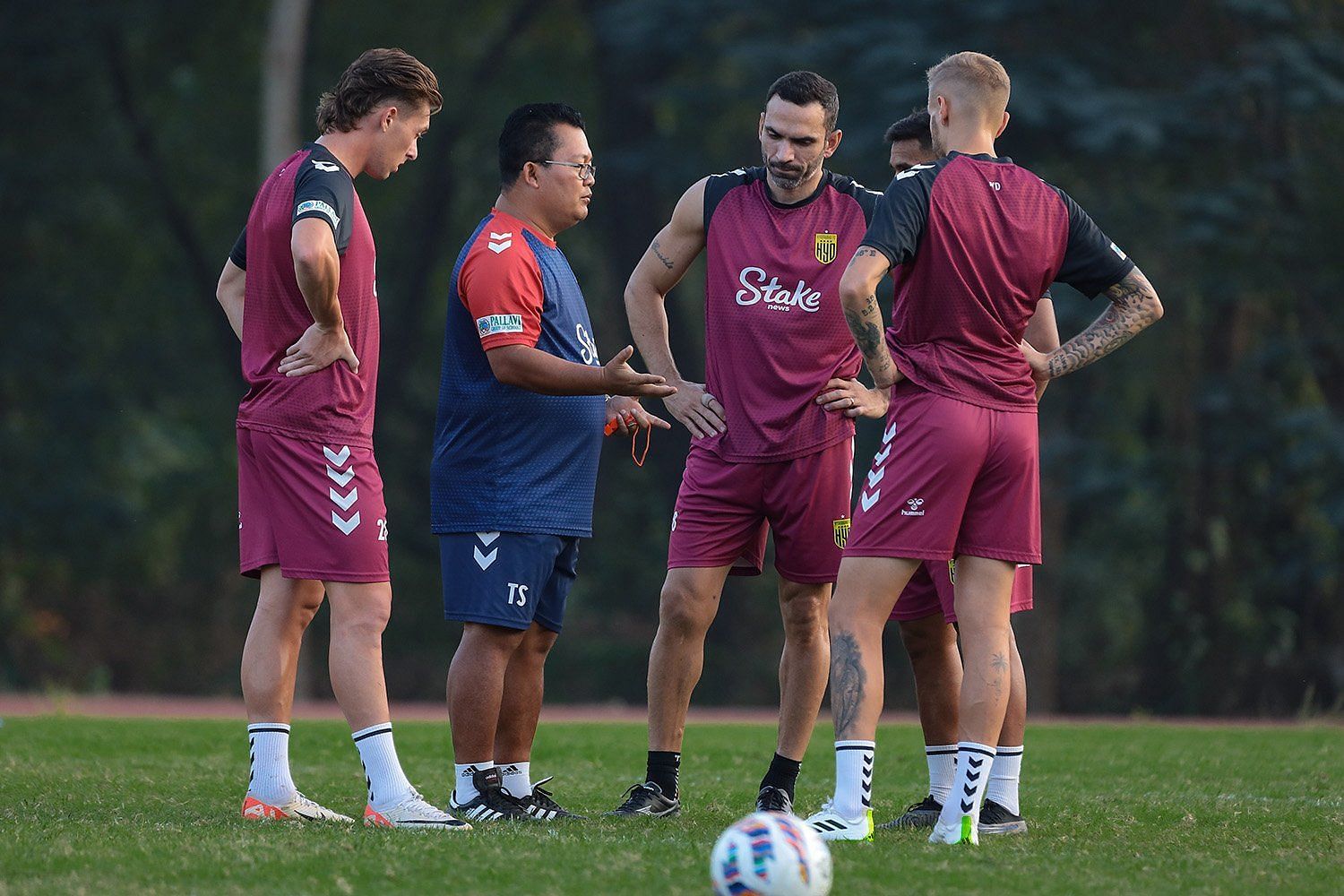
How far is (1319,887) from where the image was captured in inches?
175

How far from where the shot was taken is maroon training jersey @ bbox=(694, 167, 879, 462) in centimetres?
586

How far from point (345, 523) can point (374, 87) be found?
147cm

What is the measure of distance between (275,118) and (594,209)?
428cm

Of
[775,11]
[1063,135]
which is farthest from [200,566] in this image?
[1063,135]

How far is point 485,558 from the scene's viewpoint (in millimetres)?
5684

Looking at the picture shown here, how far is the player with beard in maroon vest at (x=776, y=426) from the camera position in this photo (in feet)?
19.2

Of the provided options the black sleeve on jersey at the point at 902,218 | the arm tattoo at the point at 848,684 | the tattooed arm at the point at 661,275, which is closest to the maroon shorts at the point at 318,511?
the tattooed arm at the point at 661,275

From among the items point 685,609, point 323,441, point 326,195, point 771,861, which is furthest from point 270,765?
point 771,861

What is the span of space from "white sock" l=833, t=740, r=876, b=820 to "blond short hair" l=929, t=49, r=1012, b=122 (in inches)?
79.9

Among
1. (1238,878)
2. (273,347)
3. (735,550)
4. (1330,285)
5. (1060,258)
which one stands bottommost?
(1238,878)

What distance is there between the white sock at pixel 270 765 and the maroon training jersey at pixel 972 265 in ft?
7.88

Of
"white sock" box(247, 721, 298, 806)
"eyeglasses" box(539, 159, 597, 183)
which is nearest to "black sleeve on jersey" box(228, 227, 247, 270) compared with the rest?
"eyeglasses" box(539, 159, 597, 183)

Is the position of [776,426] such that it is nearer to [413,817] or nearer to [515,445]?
[515,445]

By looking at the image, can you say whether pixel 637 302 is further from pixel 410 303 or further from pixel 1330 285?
pixel 410 303
